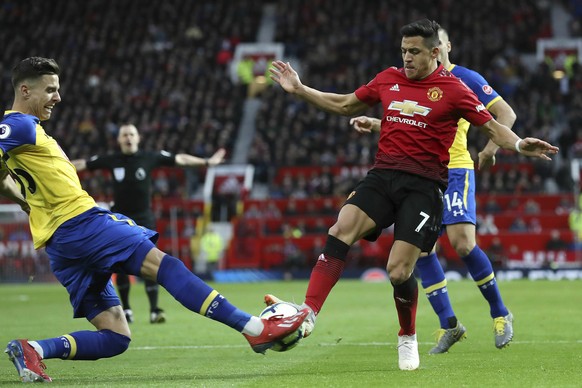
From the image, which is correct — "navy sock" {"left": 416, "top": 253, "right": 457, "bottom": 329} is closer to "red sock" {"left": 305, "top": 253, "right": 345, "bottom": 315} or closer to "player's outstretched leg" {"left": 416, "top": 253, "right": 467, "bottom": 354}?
"player's outstretched leg" {"left": 416, "top": 253, "right": 467, "bottom": 354}

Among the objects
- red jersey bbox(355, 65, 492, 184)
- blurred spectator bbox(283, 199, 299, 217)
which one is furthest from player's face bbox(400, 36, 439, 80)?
blurred spectator bbox(283, 199, 299, 217)

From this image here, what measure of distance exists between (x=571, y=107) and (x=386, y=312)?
23093mm

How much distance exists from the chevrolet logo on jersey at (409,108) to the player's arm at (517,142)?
0.48 meters

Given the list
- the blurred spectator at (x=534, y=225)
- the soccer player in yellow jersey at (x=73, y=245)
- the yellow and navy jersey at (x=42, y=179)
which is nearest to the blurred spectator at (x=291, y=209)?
the blurred spectator at (x=534, y=225)

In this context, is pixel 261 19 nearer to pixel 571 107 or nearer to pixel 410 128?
pixel 571 107

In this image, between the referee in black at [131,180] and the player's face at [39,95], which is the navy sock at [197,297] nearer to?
the player's face at [39,95]

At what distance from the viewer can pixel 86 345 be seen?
7.62 m

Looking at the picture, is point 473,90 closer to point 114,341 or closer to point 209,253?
point 114,341

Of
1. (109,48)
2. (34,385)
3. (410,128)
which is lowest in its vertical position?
(34,385)

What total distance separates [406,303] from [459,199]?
2123mm

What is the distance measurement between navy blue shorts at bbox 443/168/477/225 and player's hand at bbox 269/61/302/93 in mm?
2414

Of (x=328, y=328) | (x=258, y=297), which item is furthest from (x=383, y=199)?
(x=258, y=297)

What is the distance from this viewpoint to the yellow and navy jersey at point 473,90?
9680 millimetres

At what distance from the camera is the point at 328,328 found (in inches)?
500
